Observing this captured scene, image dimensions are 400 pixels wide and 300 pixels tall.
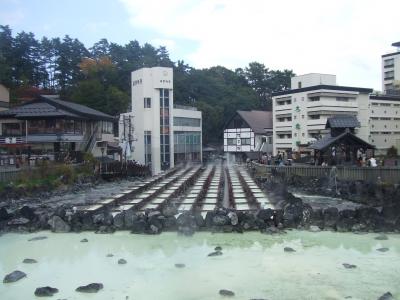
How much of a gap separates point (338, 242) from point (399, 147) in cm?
3163

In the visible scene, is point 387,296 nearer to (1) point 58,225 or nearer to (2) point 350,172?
(1) point 58,225

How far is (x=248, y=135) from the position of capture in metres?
56.3

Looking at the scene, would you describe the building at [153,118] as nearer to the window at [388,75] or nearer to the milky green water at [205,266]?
the milky green water at [205,266]

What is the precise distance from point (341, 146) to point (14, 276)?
24254mm

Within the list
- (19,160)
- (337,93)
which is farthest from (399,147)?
(19,160)

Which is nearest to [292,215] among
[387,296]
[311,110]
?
[387,296]

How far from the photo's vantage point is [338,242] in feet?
48.9

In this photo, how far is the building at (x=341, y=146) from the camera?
29.6 meters

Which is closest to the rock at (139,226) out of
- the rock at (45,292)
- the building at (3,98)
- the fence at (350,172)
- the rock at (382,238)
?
the rock at (45,292)

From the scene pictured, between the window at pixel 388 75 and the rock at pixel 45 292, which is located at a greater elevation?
the window at pixel 388 75

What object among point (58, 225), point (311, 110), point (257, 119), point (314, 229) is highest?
point (311, 110)

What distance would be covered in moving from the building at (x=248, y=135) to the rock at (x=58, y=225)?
40.4 meters

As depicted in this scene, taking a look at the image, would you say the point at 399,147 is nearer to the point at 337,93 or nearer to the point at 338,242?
the point at 337,93

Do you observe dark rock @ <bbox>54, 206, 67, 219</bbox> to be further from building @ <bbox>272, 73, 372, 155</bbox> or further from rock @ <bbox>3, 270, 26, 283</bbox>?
building @ <bbox>272, 73, 372, 155</bbox>
